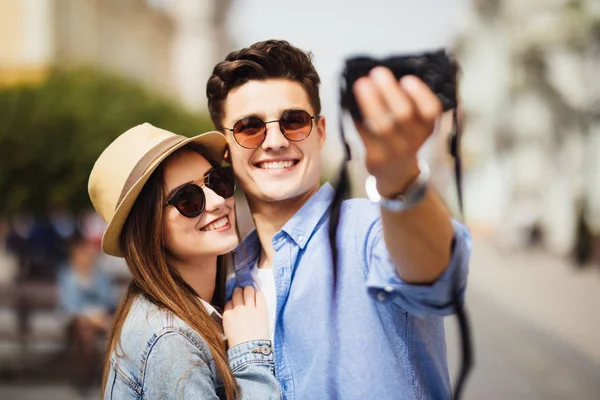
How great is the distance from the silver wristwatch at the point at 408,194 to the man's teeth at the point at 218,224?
0.87 meters

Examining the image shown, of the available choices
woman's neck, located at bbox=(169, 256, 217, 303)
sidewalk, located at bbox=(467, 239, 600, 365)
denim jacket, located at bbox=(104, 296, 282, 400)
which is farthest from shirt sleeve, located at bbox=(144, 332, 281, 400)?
sidewalk, located at bbox=(467, 239, 600, 365)

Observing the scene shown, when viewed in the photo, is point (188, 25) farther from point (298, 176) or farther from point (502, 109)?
point (298, 176)

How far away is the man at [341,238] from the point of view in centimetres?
124

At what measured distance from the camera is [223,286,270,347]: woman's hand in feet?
6.35

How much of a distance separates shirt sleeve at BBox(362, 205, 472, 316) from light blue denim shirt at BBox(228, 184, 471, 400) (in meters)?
0.03

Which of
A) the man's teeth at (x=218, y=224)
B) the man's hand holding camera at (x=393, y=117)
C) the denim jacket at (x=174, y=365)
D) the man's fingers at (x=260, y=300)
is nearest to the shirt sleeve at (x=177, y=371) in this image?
the denim jacket at (x=174, y=365)

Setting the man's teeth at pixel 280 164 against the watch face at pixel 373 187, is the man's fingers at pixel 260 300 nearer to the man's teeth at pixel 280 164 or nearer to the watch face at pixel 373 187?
the man's teeth at pixel 280 164

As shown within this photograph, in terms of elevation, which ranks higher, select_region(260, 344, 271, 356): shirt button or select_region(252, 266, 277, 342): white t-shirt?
select_region(252, 266, 277, 342): white t-shirt

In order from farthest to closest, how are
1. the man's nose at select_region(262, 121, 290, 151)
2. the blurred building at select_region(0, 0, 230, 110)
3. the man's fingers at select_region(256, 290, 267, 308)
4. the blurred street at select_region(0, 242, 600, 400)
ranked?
the blurred building at select_region(0, 0, 230, 110)
the blurred street at select_region(0, 242, 600, 400)
the man's fingers at select_region(256, 290, 267, 308)
the man's nose at select_region(262, 121, 290, 151)

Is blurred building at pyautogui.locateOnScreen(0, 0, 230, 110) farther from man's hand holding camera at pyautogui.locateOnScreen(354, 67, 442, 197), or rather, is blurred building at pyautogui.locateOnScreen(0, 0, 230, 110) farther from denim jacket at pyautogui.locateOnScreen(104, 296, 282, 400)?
man's hand holding camera at pyautogui.locateOnScreen(354, 67, 442, 197)

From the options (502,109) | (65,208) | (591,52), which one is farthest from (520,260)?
(65,208)

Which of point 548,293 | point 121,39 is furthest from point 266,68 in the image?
point 121,39

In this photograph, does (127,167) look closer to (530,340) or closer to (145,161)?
(145,161)

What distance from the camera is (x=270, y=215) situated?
2092 mm
